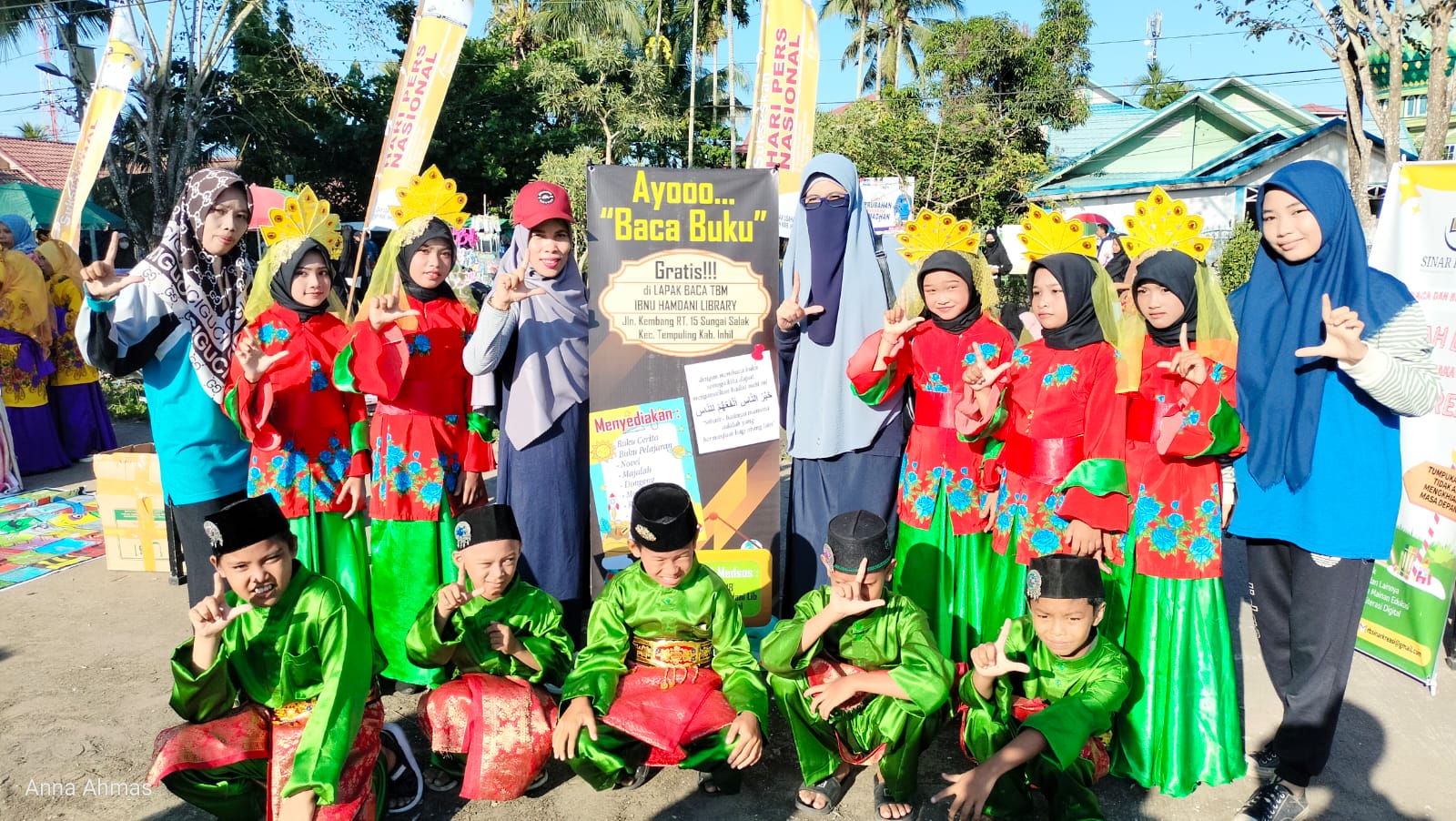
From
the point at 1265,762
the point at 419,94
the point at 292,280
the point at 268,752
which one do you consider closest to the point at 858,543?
the point at 1265,762

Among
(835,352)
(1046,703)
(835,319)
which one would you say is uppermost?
(835,319)

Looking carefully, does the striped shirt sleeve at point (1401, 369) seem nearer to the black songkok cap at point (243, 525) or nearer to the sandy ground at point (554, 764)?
the sandy ground at point (554, 764)

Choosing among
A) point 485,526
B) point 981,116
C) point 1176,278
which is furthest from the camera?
point 981,116

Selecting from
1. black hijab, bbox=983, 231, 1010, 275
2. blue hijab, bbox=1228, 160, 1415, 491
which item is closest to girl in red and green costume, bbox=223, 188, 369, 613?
blue hijab, bbox=1228, 160, 1415, 491

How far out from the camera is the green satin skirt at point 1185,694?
3.00 metres

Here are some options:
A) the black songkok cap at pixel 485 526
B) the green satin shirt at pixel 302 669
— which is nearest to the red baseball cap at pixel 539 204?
the black songkok cap at pixel 485 526

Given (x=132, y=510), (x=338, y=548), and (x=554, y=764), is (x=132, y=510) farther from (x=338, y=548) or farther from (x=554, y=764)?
(x=554, y=764)

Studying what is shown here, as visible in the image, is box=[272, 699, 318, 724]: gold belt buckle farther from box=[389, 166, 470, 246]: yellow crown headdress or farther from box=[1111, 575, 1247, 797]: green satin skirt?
box=[1111, 575, 1247, 797]: green satin skirt

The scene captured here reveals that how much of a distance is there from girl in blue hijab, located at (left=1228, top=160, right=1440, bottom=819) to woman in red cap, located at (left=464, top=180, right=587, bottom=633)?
97.4 inches

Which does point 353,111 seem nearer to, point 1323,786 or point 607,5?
point 607,5

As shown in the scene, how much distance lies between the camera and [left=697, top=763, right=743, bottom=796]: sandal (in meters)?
3.04

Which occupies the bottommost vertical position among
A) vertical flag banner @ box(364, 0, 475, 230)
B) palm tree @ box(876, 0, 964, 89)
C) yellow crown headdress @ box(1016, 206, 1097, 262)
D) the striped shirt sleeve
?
the striped shirt sleeve

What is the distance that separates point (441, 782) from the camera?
308 cm

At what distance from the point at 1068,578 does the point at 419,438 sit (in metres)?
2.44
